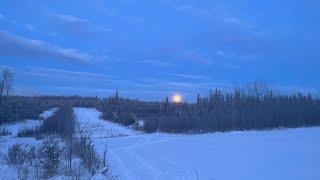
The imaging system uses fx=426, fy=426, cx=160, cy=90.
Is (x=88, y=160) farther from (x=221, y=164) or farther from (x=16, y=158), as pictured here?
(x=221, y=164)

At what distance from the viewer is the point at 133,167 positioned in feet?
58.1

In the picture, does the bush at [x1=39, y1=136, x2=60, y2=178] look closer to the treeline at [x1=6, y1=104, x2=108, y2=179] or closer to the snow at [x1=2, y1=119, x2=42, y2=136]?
the treeline at [x1=6, y1=104, x2=108, y2=179]

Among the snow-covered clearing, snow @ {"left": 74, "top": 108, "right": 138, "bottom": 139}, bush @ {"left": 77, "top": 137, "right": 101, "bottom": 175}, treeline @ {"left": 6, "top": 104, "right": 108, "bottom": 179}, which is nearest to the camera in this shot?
the snow-covered clearing

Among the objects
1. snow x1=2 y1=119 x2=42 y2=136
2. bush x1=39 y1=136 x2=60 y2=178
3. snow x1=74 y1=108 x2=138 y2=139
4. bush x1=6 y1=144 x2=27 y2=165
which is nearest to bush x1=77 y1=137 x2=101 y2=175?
bush x1=39 y1=136 x2=60 y2=178

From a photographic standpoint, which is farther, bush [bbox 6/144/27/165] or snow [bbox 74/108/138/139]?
snow [bbox 74/108/138/139]

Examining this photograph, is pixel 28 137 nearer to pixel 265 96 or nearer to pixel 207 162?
pixel 207 162

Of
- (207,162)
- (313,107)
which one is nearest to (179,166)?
(207,162)

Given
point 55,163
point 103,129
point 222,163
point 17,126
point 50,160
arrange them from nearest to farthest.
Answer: point 50,160, point 55,163, point 222,163, point 103,129, point 17,126

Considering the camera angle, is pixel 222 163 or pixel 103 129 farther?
pixel 103 129

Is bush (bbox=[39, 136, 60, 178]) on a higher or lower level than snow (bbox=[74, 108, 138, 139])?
higher

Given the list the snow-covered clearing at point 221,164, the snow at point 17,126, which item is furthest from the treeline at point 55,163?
the snow at point 17,126

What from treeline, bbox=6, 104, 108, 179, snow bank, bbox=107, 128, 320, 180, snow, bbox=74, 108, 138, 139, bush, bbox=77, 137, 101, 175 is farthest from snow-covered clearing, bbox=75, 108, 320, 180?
snow, bbox=74, 108, 138, 139

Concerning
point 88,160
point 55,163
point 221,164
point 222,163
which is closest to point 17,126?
point 88,160

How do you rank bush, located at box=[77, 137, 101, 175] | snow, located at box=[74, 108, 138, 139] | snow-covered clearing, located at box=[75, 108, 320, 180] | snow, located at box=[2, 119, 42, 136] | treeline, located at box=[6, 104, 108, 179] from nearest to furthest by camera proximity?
snow-covered clearing, located at box=[75, 108, 320, 180] → treeline, located at box=[6, 104, 108, 179] → bush, located at box=[77, 137, 101, 175] → snow, located at box=[74, 108, 138, 139] → snow, located at box=[2, 119, 42, 136]
